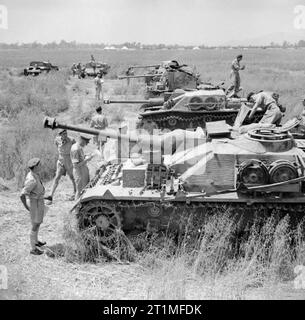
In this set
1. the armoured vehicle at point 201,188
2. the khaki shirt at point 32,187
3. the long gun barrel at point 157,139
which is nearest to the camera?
the armoured vehicle at point 201,188

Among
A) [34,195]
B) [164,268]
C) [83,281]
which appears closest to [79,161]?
[34,195]

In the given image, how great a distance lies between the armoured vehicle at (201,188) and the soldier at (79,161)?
1.42 metres

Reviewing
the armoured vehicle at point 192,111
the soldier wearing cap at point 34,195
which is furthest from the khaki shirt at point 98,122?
the soldier wearing cap at point 34,195

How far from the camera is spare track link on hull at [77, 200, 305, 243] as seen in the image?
25.3 ft

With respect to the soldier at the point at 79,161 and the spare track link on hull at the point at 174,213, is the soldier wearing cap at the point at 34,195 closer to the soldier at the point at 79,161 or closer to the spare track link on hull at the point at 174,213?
the spare track link on hull at the point at 174,213

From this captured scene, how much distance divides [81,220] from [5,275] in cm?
149

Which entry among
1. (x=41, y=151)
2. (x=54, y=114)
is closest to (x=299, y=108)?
(x=54, y=114)

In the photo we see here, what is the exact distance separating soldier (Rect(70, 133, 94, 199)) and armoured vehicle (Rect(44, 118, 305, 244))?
1422mm

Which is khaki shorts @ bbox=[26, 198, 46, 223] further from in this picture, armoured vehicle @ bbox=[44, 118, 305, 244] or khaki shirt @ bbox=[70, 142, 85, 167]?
khaki shirt @ bbox=[70, 142, 85, 167]

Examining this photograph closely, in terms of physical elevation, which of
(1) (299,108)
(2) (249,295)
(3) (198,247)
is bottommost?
(2) (249,295)

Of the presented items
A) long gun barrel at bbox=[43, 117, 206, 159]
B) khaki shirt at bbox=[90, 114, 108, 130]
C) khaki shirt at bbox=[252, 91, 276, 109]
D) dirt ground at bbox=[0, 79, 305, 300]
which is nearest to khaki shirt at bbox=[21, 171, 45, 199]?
dirt ground at bbox=[0, 79, 305, 300]

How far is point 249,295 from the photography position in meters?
6.82

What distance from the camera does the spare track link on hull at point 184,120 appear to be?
15672 mm

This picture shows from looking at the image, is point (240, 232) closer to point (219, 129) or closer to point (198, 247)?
point (198, 247)
